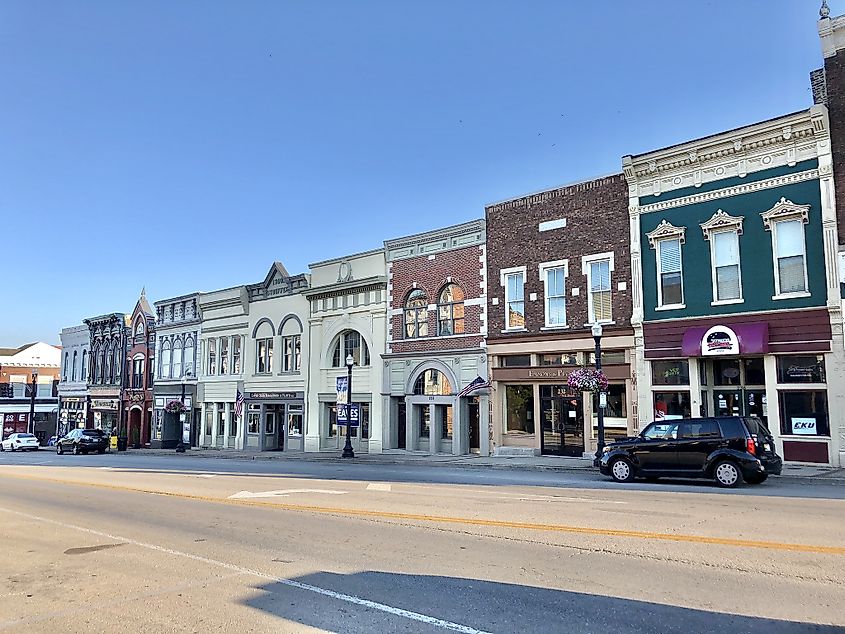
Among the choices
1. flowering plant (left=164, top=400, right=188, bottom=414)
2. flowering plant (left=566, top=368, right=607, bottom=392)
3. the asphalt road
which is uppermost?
flowering plant (left=566, top=368, right=607, bottom=392)

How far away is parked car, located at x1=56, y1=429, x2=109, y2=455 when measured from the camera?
42000mm

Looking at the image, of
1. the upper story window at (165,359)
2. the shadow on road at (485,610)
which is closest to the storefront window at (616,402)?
the shadow on road at (485,610)

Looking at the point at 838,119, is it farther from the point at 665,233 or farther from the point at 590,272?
the point at 590,272

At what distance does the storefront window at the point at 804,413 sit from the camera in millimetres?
19984

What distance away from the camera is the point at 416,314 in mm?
31344

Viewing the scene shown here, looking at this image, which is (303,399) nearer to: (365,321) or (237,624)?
(365,321)

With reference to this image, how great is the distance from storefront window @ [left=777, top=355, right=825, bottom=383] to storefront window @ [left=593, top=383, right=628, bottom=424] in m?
5.31

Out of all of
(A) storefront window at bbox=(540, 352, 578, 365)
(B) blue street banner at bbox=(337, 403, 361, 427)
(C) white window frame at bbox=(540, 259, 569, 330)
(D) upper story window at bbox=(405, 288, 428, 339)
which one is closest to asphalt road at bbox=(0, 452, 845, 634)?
(A) storefront window at bbox=(540, 352, 578, 365)

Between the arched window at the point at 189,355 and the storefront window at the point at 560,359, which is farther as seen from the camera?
the arched window at the point at 189,355

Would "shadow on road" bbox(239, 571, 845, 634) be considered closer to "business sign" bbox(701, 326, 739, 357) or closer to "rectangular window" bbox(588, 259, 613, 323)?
"business sign" bbox(701, 326, 739, 357)

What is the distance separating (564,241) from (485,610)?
851 inches

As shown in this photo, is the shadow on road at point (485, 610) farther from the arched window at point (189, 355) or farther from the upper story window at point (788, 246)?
the arched window at point (189, 355)

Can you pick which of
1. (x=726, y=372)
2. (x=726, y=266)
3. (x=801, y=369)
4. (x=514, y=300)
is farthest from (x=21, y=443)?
(x=801, y=369)

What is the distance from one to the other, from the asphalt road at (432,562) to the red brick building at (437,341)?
14272mm
